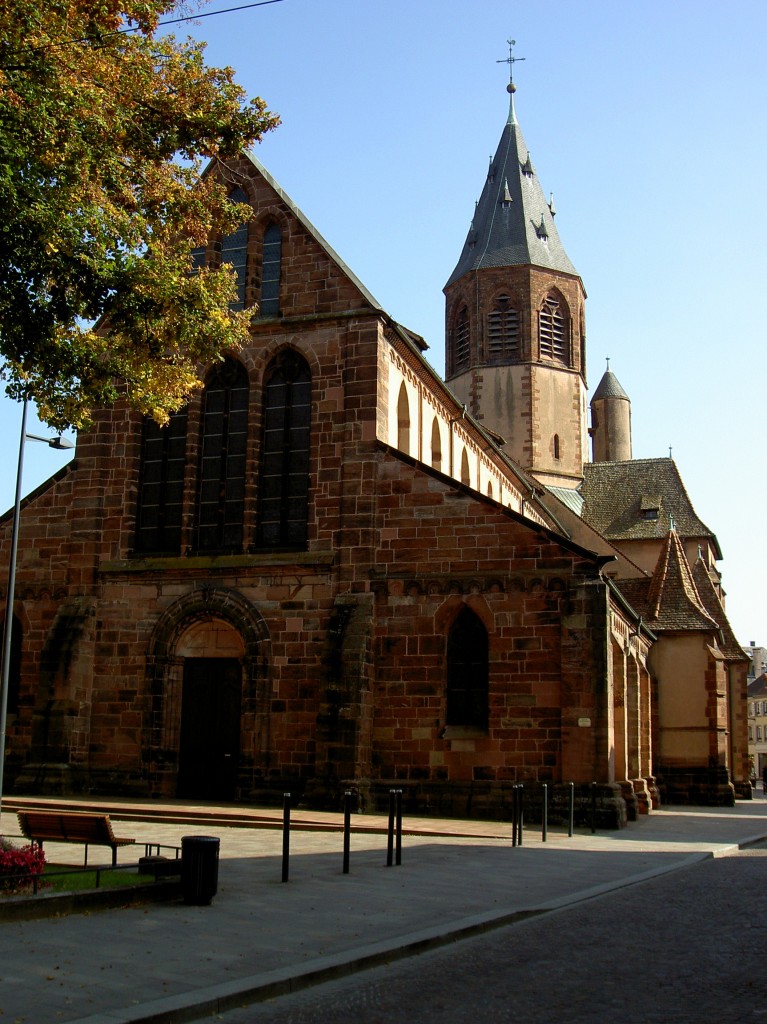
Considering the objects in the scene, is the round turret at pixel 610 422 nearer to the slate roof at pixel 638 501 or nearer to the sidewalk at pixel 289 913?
the slate roof at pixel 638 501

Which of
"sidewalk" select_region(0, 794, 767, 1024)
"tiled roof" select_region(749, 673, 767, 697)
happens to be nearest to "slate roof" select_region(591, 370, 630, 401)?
"sidewalk" select_region(0, 794, 767, 1024)

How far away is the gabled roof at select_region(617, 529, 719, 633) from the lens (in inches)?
1407

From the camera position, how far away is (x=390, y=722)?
73.1 ft

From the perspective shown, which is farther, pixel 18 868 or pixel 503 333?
pixel 503 333

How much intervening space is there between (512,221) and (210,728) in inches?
1451

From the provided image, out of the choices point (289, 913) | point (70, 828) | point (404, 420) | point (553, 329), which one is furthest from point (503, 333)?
point (289, 913)

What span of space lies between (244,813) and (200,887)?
9.77 meters

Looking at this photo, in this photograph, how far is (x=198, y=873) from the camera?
10680 millimetres

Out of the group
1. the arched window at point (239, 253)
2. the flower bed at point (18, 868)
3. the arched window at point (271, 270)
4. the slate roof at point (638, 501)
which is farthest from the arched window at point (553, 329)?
the flower bed at point (18, 868)

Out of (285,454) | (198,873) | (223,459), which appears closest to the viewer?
(198,873)

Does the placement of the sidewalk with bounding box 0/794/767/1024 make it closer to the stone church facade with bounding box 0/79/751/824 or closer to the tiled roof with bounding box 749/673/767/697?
the stone church facade with bounding box 0/79/751/824

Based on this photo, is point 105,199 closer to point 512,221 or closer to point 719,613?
point 719,613

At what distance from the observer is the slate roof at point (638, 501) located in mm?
48200

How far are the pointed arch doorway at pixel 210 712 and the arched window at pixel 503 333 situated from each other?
30429mm
